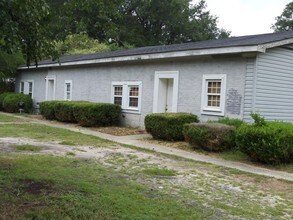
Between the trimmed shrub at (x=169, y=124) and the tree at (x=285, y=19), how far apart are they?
39.0 metres

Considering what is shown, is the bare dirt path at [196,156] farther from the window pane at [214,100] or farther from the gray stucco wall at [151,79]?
the window pane at [214,100]

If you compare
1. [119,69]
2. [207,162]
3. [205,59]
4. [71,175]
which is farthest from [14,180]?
[119,69]

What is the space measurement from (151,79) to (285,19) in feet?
125

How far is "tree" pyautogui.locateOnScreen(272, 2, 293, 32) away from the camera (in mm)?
46906

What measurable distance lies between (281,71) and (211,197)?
8.12 m

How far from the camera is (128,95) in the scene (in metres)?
16.9

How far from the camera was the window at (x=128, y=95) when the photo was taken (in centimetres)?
1643

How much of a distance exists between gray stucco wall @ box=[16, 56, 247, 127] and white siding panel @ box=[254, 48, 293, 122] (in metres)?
0.56

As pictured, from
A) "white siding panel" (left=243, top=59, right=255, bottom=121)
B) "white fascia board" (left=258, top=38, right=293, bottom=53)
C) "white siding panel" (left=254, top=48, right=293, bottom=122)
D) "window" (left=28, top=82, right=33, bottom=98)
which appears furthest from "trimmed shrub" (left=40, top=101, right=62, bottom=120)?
"white fascia board" (left=258, top=38, right=293, bottom=53)

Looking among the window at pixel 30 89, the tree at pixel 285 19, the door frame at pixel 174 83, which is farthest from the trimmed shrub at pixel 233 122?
the tree at pixel 285 19

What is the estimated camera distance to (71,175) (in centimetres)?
689

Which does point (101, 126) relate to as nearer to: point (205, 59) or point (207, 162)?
point (205, 59)

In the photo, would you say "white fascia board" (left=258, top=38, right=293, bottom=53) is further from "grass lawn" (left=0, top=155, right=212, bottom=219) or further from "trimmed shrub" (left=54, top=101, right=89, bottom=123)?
"trimmed shrub" (left=54, top=101, right=89, bottom=123)

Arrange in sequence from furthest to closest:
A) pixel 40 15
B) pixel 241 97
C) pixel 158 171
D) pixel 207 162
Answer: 1. pixel 241 97
2. pixel 207 162
3. pixel 158 171
4. pixel 40 15
